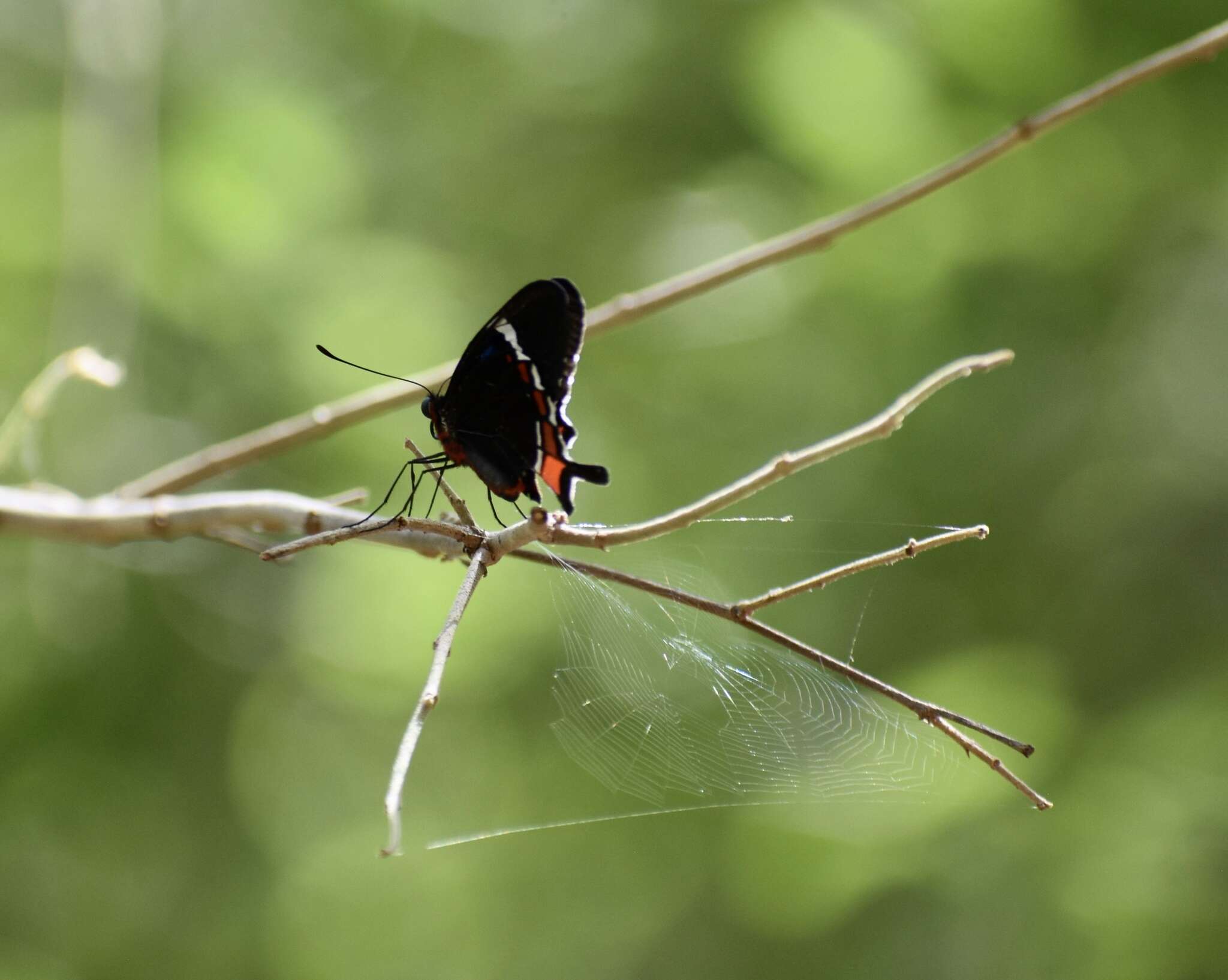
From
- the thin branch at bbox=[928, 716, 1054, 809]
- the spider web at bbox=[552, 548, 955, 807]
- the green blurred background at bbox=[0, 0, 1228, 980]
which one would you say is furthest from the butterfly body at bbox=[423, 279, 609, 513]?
the green blurred background at bbox=[0, 0, 1228, 980]

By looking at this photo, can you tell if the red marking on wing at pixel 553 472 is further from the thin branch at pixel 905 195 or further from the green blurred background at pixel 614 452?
the green blurred background at pixel 614 452

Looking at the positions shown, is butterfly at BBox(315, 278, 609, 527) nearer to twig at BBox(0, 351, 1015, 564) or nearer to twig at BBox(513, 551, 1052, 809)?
twig at BBox(0, 351, 1015, 564)

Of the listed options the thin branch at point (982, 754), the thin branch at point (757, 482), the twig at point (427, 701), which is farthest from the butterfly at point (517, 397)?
the thin branch at point (982, 754)

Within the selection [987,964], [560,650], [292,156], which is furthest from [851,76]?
[987,964]

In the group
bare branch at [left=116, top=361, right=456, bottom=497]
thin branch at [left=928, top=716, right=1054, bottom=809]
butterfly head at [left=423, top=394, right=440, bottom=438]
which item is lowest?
thin branch at [left=928, top=716, right=1054, bottom=809]

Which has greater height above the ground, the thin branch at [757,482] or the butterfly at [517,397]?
Answer: the butterfly at [517,397]

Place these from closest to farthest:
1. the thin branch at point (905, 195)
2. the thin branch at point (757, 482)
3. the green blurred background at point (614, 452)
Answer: the thin branch at point (757, 482)
the thin branch at point (905, 195)
the green blurred background at point (614, 452)

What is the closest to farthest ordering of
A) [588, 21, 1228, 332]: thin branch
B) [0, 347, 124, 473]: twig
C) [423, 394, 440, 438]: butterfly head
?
[588, 21, 1228, 332]: thin branch, [423, 394, 440, 438]: butterfly head, [0, 347, 124, 473]: twig

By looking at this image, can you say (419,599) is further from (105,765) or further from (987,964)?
(987,964)
